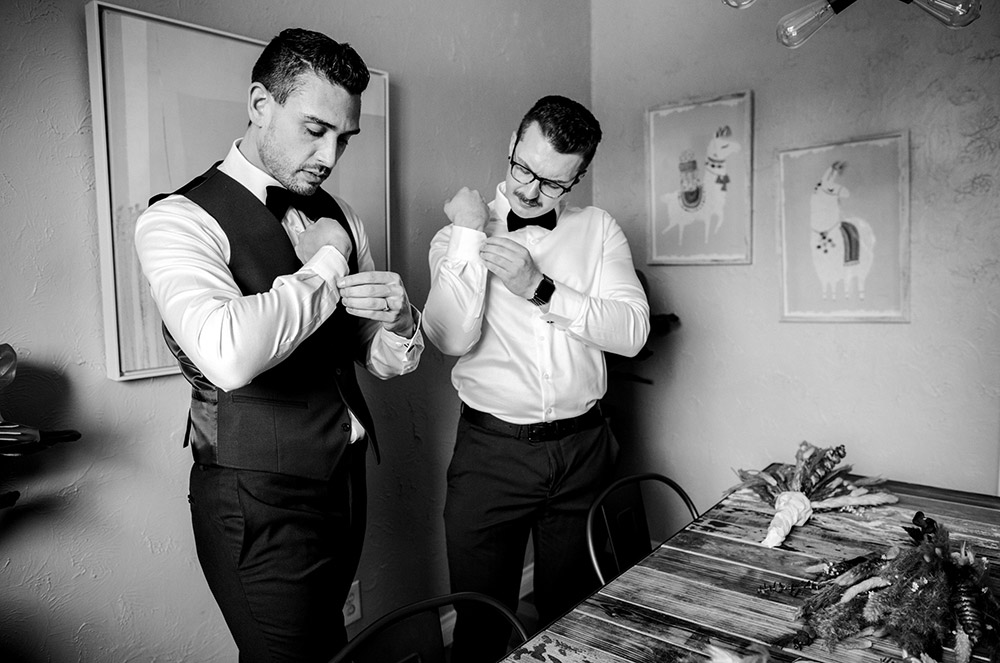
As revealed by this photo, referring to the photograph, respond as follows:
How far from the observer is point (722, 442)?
3.21 metres

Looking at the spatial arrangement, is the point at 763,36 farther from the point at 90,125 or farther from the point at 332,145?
the point at 90,125

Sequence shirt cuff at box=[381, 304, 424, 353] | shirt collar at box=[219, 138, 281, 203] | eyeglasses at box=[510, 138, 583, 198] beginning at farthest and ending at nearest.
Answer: eyeglasses at box=[510, 138, 583, 198] < shirt cuff at box=[381, 304, 424, 353] < shirt collar at box=[219, 138, 281, 203]

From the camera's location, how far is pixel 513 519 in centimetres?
207

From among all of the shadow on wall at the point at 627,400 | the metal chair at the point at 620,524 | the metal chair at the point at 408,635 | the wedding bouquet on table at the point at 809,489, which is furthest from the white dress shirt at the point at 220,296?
the shadow on wall at the point at 627,400

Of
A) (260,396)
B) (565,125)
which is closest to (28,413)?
(260,396)

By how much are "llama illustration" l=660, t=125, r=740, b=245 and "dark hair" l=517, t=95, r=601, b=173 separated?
130cm

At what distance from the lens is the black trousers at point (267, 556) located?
58.2 inches

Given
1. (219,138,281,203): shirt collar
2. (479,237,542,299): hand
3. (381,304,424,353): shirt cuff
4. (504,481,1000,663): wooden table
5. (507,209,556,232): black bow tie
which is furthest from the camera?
(507,209,556,232): black bow tie

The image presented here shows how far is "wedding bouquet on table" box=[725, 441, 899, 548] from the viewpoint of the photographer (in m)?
1.75

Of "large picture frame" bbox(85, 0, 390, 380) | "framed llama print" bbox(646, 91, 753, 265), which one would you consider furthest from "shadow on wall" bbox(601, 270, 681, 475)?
"large picture frame" bbox(85, 0, 390, 380)

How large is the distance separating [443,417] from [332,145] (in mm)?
1498

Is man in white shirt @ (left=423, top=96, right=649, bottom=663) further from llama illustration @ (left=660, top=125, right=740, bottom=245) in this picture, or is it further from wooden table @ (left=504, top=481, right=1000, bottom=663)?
llama illustration @ (left=660, top=125, right=740, bottom=245)

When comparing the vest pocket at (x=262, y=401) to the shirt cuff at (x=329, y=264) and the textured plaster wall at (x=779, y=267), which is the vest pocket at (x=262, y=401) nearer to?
the shirt cuff at (x=329, y=264)

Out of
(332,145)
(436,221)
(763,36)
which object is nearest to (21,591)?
(332,145)
